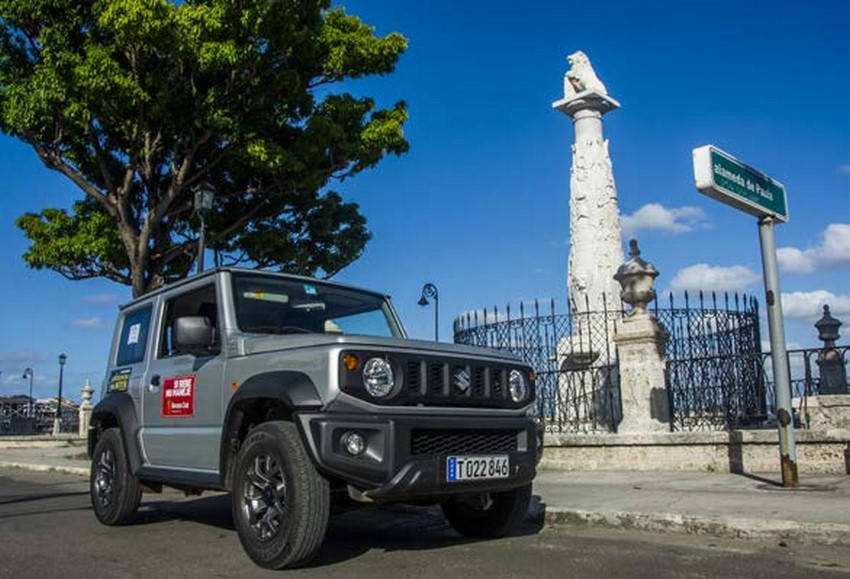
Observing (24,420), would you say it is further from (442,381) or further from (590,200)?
(442,381)

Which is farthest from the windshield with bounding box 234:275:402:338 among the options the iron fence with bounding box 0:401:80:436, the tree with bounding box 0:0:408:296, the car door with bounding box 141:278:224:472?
the iron fence with bounding box 0:401:80:436

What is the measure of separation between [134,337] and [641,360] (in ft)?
20.4

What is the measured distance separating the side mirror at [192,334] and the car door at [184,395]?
164mm

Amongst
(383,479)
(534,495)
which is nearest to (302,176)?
(534,495)

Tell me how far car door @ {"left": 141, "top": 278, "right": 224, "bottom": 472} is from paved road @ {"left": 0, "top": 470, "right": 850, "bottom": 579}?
67 centimetres

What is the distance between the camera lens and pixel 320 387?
14.3 feet

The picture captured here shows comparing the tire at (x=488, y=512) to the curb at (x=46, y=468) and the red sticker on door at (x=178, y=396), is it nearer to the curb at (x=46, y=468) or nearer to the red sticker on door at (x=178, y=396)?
the red sticker on door at (x=178, y=396)

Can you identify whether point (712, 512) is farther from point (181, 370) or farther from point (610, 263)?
point (610, 263)

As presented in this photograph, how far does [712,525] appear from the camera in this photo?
221 inches

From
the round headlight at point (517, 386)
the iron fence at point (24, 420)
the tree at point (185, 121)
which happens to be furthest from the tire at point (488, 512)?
the iron fence at point (24, 420)

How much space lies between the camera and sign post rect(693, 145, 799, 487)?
7.03m

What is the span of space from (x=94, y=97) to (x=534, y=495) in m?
9.88

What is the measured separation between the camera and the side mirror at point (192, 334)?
507cm

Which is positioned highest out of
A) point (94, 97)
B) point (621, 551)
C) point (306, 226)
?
point (94, 97)
